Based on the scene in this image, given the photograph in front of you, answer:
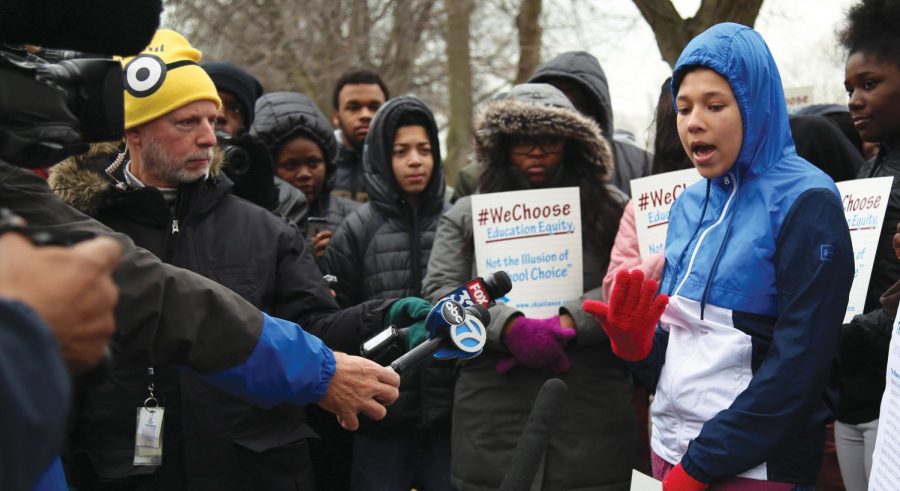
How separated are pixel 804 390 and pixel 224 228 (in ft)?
7.29

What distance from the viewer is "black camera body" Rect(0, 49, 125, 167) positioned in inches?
83.5

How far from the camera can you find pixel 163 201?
3633 millimetres

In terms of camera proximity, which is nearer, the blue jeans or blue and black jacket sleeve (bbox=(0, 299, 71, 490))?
blue and black jacket sleeve (bbox=(0, 299, 71, 490))

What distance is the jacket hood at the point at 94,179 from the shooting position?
361 centimetres

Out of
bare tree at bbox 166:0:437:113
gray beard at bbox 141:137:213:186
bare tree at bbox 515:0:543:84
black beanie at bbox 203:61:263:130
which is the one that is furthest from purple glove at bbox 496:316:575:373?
bare tree at bbox 166:0:437:113

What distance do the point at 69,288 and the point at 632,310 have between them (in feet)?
6.61

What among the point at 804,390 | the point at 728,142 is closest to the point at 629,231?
the point at 728,142

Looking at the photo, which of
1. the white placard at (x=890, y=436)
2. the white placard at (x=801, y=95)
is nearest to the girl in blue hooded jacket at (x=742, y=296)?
the white placard at (x=890, y=436)

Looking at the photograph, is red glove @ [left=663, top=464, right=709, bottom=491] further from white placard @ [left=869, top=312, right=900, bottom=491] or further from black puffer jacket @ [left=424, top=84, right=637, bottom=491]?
black puffer jacket @ [left=424, top=84, right=637, bottom=491]

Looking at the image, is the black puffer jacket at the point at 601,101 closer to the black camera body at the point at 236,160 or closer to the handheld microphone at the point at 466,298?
the black camera body at the point at 236,160

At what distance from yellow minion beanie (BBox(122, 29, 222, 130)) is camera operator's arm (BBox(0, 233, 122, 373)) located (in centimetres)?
238

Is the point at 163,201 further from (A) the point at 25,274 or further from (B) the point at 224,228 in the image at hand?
(A) the point at 25,274

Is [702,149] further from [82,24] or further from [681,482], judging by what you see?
[82,24]

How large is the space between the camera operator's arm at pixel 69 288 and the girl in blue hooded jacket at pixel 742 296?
183cm
